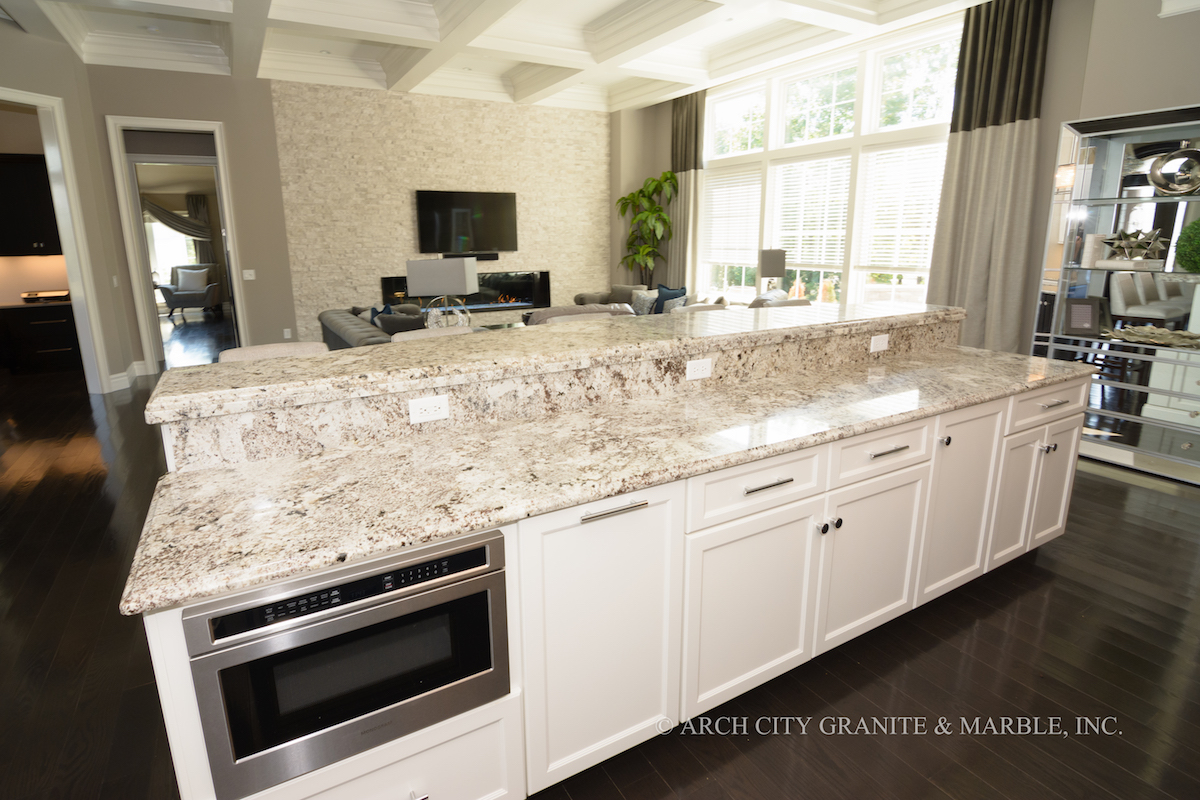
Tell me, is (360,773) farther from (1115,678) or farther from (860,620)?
(1115,678)

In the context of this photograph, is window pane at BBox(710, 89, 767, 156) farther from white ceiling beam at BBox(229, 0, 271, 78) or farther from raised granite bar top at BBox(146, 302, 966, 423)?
raised granite bar top at BBox(146, 302, 966, 423)

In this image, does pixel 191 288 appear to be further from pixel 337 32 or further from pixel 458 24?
pixel 458 24

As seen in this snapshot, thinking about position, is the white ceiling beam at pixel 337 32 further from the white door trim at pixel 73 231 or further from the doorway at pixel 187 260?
the doorway at pixel 187 260

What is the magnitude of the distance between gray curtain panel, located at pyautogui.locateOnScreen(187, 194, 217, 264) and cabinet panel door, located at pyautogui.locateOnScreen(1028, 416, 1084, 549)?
9939 millimetres

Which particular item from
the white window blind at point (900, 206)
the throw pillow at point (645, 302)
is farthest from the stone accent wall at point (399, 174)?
the white window blind at point (900, 206)

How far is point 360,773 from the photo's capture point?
4.17 feet

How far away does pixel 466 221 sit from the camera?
7832 mm

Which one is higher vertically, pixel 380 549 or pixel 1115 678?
pixel 380 549

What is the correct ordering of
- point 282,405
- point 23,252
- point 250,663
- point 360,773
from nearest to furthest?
1. point 250,663
2. point 360,773
3. point 282,405
4. point 23,252

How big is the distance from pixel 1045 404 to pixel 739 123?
615 centimetres

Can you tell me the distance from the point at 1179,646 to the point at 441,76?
25.9 ft

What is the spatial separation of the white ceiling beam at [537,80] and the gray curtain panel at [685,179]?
71.4 inches

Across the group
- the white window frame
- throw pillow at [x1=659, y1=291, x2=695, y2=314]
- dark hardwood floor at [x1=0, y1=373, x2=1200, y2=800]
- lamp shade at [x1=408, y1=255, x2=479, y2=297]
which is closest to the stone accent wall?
the white window frame

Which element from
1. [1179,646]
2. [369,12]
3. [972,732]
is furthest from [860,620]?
[369,12]
